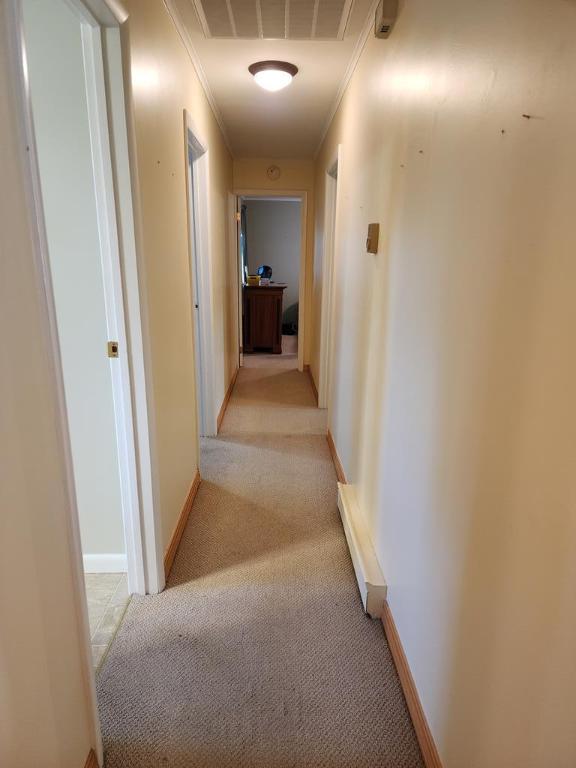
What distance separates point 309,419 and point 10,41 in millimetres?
3331

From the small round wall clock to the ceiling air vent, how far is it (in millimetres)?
2808

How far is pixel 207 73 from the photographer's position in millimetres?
2631

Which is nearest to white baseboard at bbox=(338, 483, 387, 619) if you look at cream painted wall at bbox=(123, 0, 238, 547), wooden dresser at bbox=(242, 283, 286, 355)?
cream painted wall at bbox=(123, 0, 238, 547)

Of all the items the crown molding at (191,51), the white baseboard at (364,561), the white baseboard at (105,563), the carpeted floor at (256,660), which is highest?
the crown molding at (191,51)

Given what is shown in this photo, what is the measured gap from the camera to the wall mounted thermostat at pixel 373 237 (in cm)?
188

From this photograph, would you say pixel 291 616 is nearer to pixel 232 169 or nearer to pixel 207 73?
pixel 207 73

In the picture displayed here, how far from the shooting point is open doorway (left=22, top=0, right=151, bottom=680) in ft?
4.83

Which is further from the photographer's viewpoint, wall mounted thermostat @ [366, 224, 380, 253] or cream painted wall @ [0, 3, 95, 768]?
wall mounted thermostat @ [366, 224, 380, 253]

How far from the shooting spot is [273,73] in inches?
97.3

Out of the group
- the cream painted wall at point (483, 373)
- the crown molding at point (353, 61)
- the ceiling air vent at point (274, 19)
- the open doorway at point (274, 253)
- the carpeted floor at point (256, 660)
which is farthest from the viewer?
the open doorway at point (274, 253)

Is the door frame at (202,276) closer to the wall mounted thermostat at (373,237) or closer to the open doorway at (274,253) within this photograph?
the wall mounted thermostat at (373,237)

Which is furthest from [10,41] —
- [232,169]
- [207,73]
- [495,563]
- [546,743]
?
[232,169]

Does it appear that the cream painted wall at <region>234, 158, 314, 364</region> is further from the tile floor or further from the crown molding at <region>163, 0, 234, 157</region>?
the tile floor

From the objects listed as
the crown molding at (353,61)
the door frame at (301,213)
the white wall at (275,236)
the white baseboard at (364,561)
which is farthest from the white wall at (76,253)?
the white wall at (275,236)
